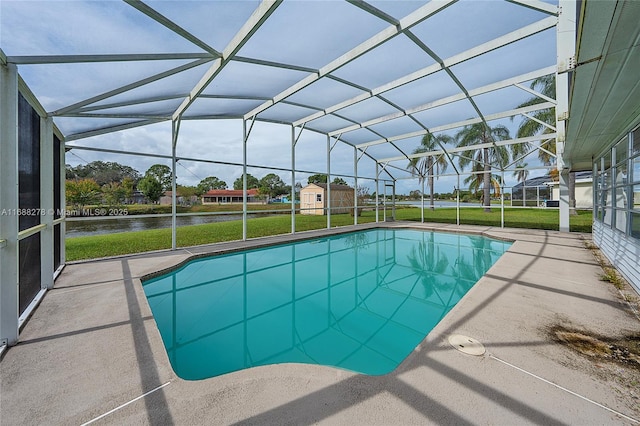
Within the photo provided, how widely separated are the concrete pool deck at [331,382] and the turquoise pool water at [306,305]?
1.94 feet

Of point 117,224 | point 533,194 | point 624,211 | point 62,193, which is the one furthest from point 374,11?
point 533,194

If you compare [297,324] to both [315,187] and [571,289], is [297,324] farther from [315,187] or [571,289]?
[315,187]

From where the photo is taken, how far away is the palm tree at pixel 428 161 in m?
11.5

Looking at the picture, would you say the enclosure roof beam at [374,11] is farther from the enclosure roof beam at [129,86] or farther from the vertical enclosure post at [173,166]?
the vertical enclosure post at [173,166]

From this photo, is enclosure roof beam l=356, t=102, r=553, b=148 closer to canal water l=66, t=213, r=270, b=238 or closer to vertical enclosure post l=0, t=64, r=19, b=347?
canal water l=66, t=213, r=270, b=238

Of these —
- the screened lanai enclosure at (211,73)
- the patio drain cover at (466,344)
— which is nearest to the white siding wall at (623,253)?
the screened lanai enclosure at (211,73)

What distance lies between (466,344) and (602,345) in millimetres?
1136

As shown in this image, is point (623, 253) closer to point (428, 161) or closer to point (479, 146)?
point (479, 146)

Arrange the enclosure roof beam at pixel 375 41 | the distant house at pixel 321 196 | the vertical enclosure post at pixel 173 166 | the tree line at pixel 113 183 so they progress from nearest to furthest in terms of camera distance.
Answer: the enclosure roof beam at pixel 375 41 → the tree line at pixel 113 183 → the vertical enclosure post at pixel 173 166 → the distant house at pixel 321 196

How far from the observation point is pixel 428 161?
22.0 meters

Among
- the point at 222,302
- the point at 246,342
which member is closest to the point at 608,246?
the point at 246,342

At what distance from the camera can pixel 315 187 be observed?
20562mm

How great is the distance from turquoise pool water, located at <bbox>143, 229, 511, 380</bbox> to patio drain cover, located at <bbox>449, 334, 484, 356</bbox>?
62cm

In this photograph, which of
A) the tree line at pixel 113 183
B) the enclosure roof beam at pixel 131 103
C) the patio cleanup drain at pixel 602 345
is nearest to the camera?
the patio cleanup drain at pixel 602 345
